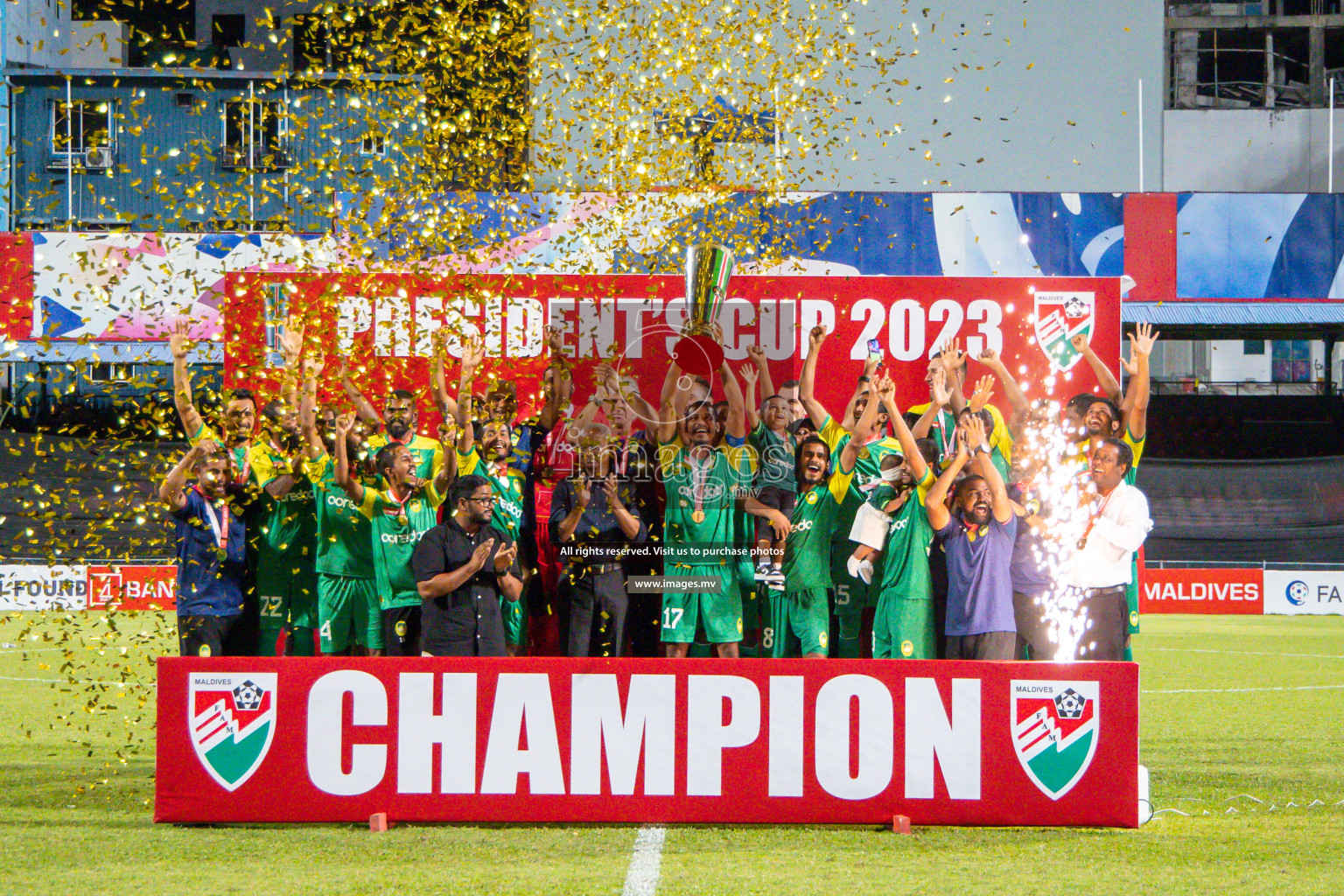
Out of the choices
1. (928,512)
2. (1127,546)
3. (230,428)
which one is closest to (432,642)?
(230,428)

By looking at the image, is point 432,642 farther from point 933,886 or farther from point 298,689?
point 933,886

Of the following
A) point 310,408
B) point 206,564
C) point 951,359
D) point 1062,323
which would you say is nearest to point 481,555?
point 310,408

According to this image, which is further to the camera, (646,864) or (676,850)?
(676,850)

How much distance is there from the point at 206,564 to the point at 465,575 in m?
1.60

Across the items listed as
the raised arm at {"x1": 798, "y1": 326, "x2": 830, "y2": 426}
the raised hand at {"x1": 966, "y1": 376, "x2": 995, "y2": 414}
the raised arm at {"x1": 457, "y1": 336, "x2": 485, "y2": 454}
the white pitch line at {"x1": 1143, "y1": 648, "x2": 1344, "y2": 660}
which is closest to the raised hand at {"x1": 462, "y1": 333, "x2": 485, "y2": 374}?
the raised arm at {"x1": 457, "y1": 336, "x2": 485, "y2": 454}

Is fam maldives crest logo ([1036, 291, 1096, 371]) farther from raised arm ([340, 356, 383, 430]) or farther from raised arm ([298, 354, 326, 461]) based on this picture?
raised arm ([298, 354, 326, 461])

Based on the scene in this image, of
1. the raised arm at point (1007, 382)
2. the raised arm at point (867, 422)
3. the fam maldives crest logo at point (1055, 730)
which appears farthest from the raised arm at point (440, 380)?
the fam maldives crest logo at point (1055, 730)

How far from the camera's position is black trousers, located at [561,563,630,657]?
689 centimetres

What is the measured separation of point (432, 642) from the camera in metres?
6.51

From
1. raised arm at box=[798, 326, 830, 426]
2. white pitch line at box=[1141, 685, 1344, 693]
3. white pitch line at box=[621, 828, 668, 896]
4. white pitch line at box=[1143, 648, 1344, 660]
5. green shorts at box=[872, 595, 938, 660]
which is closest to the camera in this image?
white pitch line at box=[621, 828, 668, 896]

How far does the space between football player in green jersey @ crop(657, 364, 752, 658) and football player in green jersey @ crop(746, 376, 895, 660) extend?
0.20m

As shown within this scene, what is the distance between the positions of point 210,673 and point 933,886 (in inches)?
136

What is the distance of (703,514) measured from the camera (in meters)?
6.90

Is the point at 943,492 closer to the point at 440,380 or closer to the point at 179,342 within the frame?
the point at 440,380
